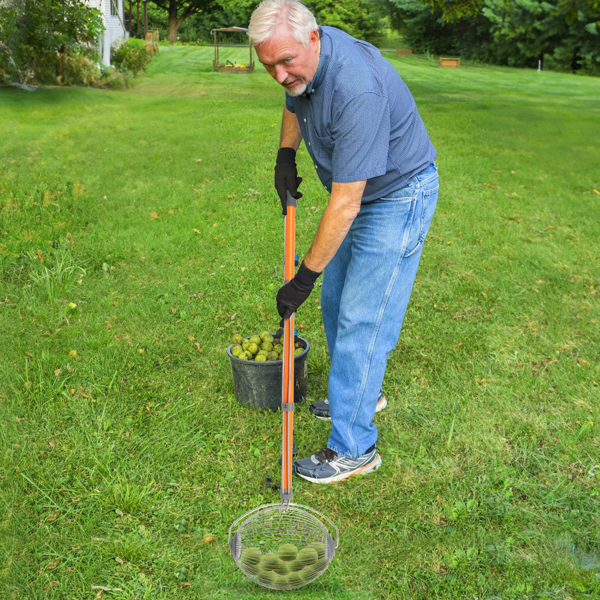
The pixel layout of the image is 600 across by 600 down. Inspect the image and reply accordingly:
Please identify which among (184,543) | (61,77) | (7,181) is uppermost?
(61,77)

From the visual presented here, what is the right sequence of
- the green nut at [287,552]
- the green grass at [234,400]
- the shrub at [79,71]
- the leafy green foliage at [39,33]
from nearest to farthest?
the green nut at [287,552] → the green grass at [234,400] → the leafy green foliage at [39,33] → the shrub at [79,71]

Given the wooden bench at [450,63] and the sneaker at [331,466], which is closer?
the sneaker at [331,466]

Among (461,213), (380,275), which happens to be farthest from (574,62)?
(380,275)

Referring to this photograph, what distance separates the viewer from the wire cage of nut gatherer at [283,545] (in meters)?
2.65

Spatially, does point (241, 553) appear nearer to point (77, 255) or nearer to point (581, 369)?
point (581, 369)

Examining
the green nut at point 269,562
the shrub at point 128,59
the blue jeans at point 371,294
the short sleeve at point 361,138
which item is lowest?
the green nut at point 269,562

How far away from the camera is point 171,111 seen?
13.5m

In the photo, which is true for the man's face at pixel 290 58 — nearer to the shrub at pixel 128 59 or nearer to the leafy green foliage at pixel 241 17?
the shrub at pixel 128 59

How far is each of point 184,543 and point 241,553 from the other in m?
0.32

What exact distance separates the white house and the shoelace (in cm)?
1660

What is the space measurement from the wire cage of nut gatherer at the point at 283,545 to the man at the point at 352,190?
36cm

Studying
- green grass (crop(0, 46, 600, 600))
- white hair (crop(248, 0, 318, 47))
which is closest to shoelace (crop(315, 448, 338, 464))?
green grass (crop(0, 46, 600, 600))

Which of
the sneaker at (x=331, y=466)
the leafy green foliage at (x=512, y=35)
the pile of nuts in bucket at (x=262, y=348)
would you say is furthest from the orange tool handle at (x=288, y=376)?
the leafy green foliage at (x=512, y=35)

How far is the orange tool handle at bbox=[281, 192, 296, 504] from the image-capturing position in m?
2.94
